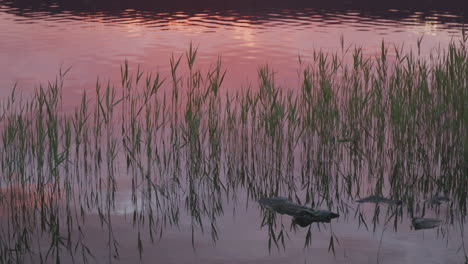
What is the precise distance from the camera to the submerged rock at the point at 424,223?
4.81 m

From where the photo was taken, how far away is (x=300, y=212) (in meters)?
5.02

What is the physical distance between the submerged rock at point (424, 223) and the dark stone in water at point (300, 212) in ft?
1.90

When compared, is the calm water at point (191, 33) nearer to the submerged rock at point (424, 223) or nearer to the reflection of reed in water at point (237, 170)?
the reflection of reed in water at point (237, 170)

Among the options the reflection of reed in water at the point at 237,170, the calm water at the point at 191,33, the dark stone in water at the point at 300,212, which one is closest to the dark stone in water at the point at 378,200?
the reflection of reed in water at the point at 237,170

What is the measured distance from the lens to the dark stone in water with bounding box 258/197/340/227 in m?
4.91

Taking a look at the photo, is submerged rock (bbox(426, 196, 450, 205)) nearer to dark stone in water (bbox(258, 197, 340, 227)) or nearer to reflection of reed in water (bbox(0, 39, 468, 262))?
reflection of reed in water (bbox(0, 39, 468, 262))

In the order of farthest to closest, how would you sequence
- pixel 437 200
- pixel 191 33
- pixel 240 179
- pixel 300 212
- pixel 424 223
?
pixel 191 33, pixel 240 179, pixel 437 200, pixel 300 212, pixel 424 223

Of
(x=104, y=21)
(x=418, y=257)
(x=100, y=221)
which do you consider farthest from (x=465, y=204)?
(x=104, y=21)

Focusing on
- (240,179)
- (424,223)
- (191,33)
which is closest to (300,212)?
(424,223)

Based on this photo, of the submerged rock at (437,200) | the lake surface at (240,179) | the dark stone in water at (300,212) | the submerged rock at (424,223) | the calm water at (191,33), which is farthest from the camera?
the calm water at (191,33)

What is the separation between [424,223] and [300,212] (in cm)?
93

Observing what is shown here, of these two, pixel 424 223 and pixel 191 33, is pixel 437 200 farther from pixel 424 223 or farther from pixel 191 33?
pixel 191 33

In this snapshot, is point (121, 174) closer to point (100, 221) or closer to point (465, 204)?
point (100, 221)

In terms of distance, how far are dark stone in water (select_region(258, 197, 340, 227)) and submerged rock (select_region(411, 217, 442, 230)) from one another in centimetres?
58
